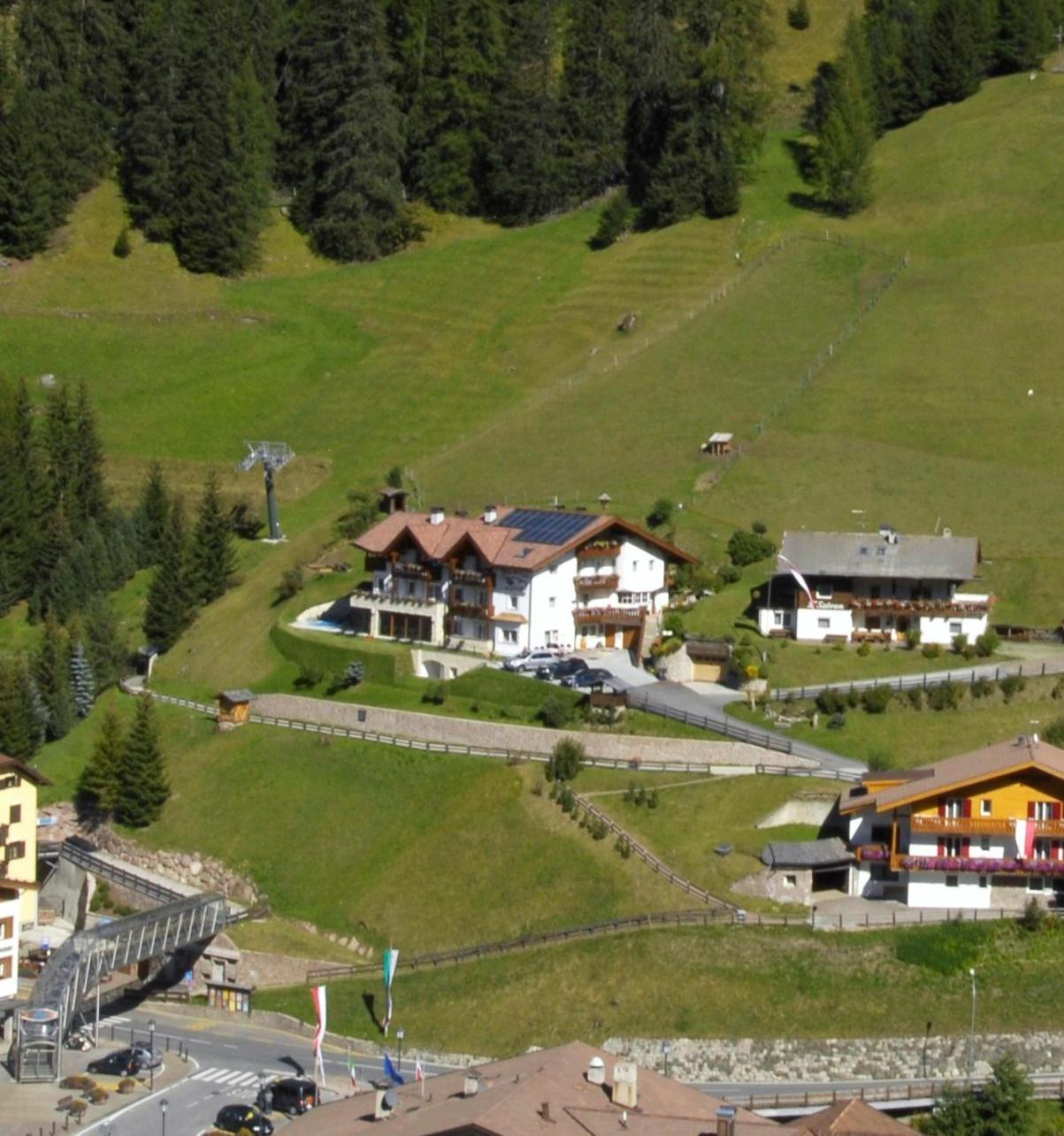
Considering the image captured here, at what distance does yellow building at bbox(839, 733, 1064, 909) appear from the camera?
82000mm

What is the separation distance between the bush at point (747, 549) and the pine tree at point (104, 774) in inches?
1160

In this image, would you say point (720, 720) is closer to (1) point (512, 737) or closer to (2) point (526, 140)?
(1) point (512, 737)

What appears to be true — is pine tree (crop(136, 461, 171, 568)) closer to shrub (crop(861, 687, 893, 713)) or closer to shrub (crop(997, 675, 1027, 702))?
shrub (crop(861, 687, 893, 713))

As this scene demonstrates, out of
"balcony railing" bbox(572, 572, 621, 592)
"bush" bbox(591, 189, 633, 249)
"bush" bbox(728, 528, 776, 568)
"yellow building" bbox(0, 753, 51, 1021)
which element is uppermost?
"bush" bbox(591, 189, 633, 249)

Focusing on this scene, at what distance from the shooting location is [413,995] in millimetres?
81125

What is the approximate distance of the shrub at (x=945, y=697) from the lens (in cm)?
9269

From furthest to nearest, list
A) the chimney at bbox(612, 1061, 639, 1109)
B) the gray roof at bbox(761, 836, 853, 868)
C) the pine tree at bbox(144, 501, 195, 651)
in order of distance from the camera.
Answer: the pine tree at bbox(144, 501, 195, 651) → the gray roof at bbox(761, 836, 853, 868) → the chimney at bbox(612, 1061, 639, 1109)

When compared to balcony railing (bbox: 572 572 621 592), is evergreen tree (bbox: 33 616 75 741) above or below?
below

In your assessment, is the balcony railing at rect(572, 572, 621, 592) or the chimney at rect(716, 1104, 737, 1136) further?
the balcony railing at rect(572, 572, 621, 592)

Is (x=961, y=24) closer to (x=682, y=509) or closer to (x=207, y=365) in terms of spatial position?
(x=207, y=365)

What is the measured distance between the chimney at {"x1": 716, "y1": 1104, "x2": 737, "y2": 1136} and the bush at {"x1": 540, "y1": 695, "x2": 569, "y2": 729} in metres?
33.5

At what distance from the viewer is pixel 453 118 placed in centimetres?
17562

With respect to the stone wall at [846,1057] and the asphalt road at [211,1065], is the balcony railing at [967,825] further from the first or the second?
the asphalt road at [211,1065]

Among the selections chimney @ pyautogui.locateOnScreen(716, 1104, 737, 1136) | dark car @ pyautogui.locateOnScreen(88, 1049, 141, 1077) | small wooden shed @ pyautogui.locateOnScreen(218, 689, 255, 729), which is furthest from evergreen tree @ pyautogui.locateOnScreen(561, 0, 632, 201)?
chimney @ pyautogui.locateOnScreen(716, 1104, 737, 1136)
